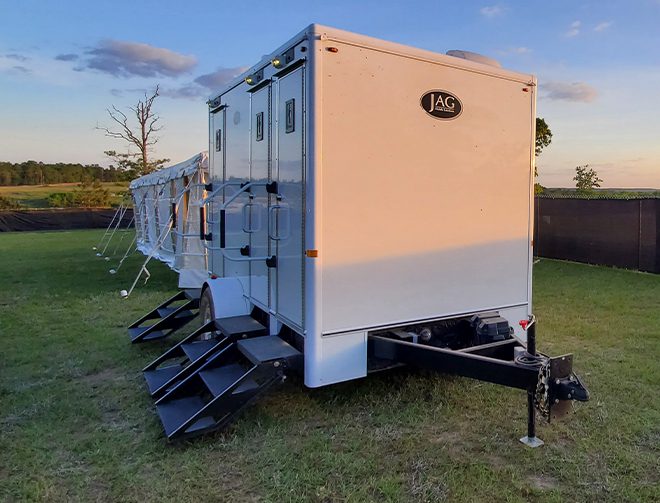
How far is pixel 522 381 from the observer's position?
9.66 ft

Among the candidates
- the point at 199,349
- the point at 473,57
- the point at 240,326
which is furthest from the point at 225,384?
the point at 473,57

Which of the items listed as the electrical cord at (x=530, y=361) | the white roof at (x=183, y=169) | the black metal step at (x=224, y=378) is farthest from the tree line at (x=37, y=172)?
the electrical cord at (x=530, y=361)

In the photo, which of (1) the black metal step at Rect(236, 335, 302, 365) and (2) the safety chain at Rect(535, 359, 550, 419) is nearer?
(2) the safety chain at Rect(535, 359, 550, 419)

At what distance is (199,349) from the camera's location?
432 centimetres

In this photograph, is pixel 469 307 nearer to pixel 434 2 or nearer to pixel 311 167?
pixel 311 167

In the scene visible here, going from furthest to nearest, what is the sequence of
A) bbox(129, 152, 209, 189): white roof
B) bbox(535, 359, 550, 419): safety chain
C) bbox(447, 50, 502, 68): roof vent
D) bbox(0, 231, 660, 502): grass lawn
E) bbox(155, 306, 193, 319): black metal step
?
bbox(129, 152, 209, 189): white roof, bbox(155, 306, 193, 319): black metal step, bbox(447, 50, 502, 68): roof vent, bbox(535, 359, 550, 419): safety chain, bbox(0, 231, 660, 502): grass lawn

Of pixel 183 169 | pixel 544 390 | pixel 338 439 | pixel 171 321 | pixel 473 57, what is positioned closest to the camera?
pixel 544 390

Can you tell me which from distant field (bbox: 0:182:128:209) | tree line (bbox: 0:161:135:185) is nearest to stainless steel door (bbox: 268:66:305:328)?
distant field (bbox: 0:182:128:209)

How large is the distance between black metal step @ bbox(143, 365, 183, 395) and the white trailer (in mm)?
47

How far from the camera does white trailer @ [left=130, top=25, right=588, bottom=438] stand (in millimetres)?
3250

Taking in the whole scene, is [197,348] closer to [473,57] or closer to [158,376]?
[158,376]

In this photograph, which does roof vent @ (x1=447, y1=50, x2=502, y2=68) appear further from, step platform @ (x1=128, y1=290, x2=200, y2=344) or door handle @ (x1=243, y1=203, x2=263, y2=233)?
step platform @ (x1=128, y1=290, x2=200, y2=344)

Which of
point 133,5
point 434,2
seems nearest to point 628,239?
point 434,2

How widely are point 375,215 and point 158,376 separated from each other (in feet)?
7.44
